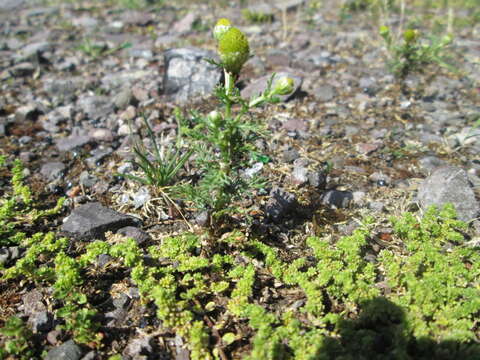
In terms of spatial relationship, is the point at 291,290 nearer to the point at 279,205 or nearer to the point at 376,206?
the point at 279,205

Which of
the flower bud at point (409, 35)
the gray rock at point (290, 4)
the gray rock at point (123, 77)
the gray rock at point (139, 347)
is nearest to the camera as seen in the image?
the gray rock at point (139, 347)

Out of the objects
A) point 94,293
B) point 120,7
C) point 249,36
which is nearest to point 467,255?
point 94,293

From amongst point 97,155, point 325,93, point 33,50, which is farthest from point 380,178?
point 33,50

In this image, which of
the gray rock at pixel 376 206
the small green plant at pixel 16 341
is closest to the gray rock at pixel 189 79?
the gray rock at pixel 376 206

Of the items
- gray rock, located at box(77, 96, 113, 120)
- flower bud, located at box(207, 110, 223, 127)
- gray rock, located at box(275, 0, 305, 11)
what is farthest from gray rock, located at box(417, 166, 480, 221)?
gray rock, located at box(275, 0, 305, 11)

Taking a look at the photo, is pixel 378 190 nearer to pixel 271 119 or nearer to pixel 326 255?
pixel 326 255

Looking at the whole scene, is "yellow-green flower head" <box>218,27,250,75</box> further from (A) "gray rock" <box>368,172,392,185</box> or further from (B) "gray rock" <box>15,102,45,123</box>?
(B) "gray rock" <box>15,102,45,123</box>

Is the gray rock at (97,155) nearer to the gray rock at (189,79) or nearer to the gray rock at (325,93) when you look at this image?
the gray rock at (189,79)
